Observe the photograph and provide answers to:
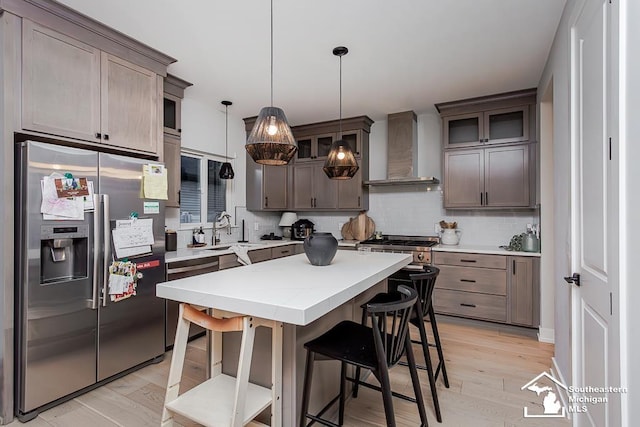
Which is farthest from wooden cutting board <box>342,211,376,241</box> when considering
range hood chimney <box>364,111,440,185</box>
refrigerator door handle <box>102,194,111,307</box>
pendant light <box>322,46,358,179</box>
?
refrigerator door handle <box>102,194,111,307</box>

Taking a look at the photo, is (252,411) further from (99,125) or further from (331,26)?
(331,26)

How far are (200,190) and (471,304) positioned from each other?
3.49 m

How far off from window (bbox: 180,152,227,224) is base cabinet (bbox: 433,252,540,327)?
2.87m

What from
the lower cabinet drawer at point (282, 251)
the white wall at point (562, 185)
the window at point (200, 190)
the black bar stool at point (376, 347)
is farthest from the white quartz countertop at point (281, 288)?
the window at point (200, 190)

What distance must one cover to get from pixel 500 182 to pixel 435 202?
2.84 ft

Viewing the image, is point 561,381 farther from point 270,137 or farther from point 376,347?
point 270,137

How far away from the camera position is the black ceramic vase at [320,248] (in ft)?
7.43

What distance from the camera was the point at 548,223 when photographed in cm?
317

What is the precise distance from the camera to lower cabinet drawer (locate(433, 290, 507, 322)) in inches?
140

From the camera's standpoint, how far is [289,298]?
1.43 metres

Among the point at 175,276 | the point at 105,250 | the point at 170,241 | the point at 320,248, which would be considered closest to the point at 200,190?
the point at 170,241

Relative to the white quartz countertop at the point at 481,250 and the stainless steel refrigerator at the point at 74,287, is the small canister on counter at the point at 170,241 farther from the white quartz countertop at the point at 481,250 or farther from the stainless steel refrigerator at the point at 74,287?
the white quartz countertop at the point at 481,250

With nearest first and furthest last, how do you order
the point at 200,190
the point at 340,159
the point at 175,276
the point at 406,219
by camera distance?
the point at 340,159
the point at 175,276
the point at 200,190
the point at 406,219

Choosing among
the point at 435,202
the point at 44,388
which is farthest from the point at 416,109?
the point at 44,388
